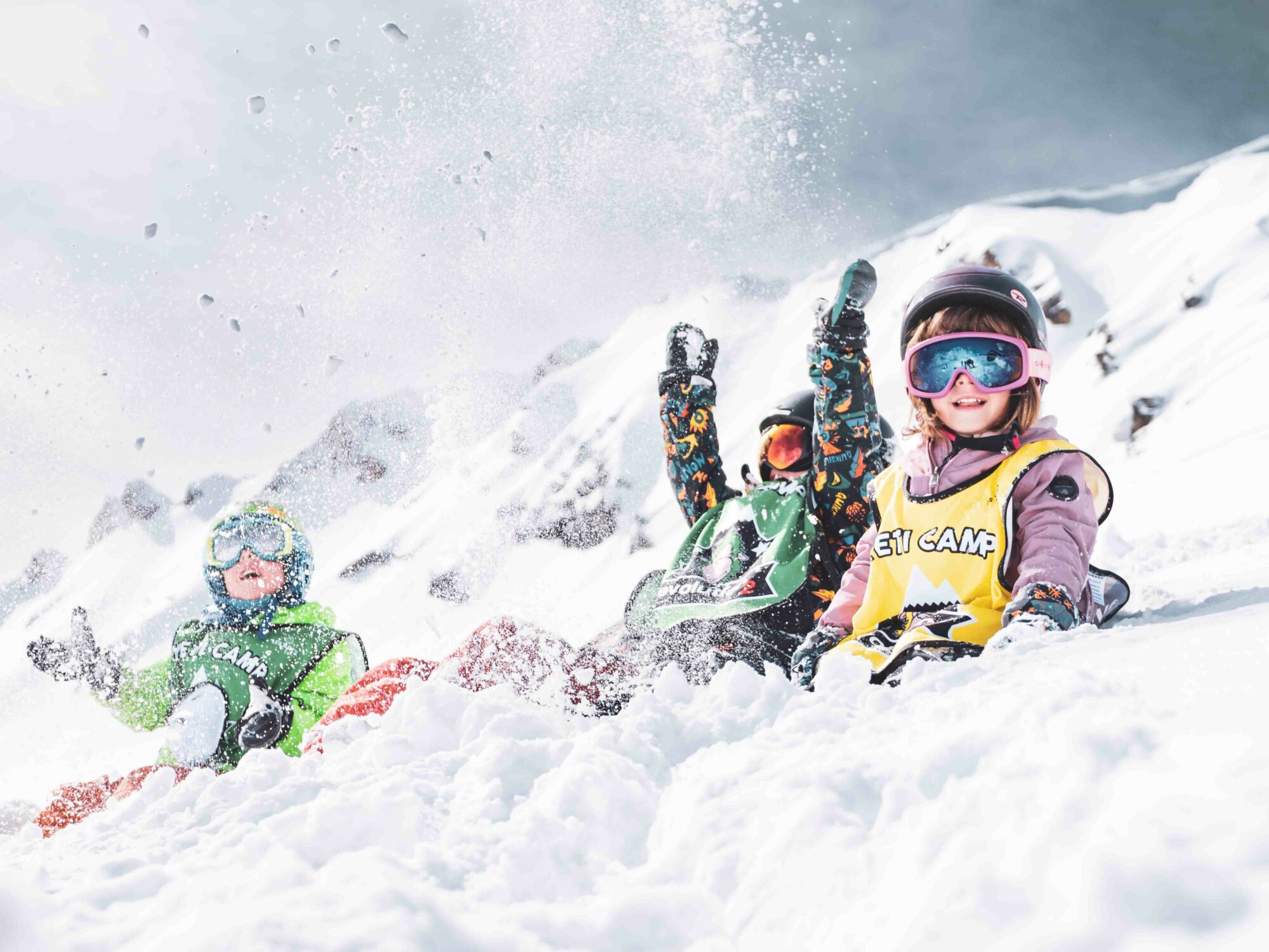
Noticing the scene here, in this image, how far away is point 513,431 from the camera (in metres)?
58.1

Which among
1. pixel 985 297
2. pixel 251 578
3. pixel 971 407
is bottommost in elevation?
pixel 251 578

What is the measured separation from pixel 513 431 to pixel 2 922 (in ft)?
190

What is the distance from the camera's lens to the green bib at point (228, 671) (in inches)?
148

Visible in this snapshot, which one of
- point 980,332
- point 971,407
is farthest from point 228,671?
point 980,332

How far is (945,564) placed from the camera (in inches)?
92.4

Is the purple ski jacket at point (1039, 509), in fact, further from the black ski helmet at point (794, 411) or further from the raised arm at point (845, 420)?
the black ski helmet at point (794, 411)

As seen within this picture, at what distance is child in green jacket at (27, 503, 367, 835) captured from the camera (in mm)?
A: 3744

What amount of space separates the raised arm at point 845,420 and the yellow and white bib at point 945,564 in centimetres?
92

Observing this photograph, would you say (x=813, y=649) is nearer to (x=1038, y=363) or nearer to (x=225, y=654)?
(x=1038, y=363)

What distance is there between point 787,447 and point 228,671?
3.01m

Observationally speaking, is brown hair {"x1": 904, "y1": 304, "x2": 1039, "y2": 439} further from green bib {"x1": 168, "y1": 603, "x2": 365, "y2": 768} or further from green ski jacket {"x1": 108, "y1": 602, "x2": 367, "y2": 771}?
green bib {"x1": 168, "y1": 603, "x2": 365, "y2": 768}

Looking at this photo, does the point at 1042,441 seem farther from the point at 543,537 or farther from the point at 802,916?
the point at 543,537

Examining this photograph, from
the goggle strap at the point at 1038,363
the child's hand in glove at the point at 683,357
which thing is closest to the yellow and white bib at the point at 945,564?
the goggle strap at the point at 1038,363

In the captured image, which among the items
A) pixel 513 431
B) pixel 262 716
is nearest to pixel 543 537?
pixel 513 431
